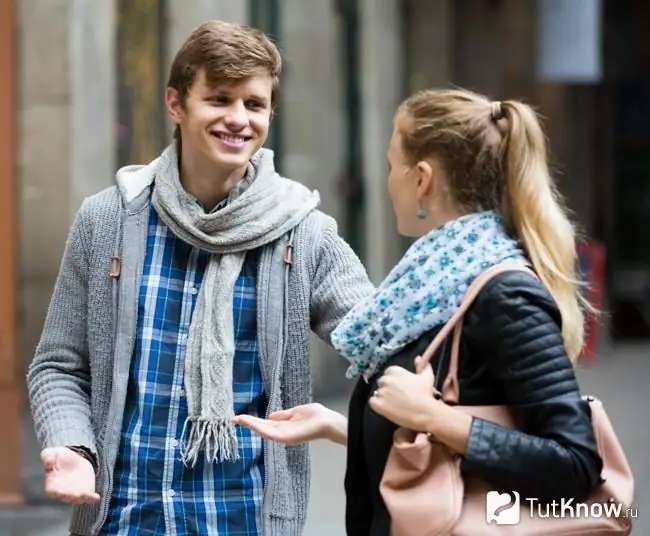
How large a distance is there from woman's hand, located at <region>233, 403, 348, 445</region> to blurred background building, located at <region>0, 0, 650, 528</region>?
68.6 inches

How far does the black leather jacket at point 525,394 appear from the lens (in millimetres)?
2547

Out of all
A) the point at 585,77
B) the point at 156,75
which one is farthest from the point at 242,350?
the point at 585,77

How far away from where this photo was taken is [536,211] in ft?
9.09

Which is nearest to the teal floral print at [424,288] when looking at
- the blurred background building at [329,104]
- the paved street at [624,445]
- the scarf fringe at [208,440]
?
the scarf fringe at [208,440]

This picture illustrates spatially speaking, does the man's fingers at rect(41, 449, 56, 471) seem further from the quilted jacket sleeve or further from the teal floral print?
the quilted jacket sleeve

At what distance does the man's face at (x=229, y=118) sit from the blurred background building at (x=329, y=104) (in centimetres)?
176

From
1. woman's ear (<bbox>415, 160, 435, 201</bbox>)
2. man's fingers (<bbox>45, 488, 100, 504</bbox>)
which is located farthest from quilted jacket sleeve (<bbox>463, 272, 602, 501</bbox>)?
man's fingers (<bbox>45, 488, 100, 504</bbox>)

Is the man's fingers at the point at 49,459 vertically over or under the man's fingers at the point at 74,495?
over

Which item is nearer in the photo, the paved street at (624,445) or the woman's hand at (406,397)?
the woman's hand at (406,397)

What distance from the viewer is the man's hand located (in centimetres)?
300

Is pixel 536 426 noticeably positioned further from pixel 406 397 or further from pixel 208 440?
pixel 208 440

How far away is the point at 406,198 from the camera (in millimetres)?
2822

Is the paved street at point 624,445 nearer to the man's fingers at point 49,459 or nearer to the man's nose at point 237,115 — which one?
the man's fingers at point 49,459

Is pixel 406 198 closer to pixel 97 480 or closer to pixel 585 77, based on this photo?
pixel 97 480
